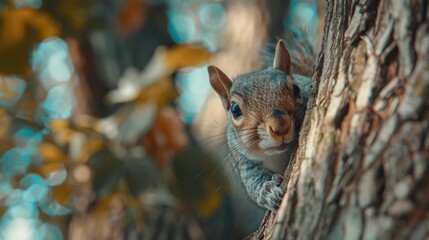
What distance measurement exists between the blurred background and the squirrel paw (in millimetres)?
668

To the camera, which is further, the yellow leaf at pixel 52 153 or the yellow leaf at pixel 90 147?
the yellow leaf at pixel 52 153

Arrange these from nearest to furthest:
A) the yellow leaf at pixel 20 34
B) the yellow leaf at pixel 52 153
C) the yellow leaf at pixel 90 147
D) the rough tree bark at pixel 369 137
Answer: the rough tree bark at pixel 369 137
the yellow leaf at pixel 20 34
the yellow leaf at pixel 90 147
the yellow leaf at pixel 52 153

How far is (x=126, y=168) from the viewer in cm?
245

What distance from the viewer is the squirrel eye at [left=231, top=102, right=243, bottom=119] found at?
1870 millimetres

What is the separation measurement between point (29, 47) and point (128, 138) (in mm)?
517

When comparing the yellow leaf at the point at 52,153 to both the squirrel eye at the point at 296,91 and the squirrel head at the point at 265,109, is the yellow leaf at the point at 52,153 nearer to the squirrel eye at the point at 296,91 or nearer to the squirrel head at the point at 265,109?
the squirrel head at the point at 265,109

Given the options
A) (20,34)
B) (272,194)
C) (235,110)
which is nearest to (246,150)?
(235,110)

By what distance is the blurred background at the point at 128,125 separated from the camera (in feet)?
8.17

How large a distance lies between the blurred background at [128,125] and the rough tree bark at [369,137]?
1139mm

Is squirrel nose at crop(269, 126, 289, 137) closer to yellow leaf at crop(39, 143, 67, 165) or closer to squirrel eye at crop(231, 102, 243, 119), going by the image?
squirrel eye at crop(231, 102, 243, 119)

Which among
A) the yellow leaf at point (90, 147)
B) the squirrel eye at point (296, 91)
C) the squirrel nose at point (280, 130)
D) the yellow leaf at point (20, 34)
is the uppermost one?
the yellow leaf at point (20, 34)

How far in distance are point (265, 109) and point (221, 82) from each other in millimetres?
373

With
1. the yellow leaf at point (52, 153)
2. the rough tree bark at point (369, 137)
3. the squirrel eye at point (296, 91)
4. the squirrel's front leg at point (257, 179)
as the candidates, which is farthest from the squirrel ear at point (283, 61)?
the yellow leaf at point (52, 153)

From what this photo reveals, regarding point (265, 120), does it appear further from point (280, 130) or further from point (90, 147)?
point (90, 147)
